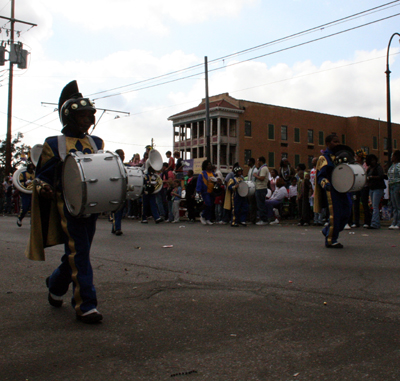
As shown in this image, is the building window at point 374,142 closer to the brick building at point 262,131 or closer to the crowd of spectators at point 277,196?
the brick building at point 262,131

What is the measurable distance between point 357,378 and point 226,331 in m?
1.18

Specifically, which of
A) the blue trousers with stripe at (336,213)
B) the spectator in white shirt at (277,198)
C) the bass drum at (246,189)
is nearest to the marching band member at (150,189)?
the bass drum at (246,189)

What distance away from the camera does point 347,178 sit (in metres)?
8.70

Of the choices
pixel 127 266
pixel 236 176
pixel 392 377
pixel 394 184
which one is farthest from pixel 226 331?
pixel 236 176

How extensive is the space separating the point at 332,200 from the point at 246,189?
6.62 m

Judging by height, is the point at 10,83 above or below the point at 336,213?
above

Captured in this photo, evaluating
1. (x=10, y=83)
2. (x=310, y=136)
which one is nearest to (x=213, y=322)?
(x=10, y=83)

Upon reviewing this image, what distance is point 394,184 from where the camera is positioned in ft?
41.6

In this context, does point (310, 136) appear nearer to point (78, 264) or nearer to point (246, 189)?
point (246, 189)

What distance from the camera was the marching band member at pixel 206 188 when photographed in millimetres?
16312

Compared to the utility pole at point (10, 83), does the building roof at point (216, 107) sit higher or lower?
higher

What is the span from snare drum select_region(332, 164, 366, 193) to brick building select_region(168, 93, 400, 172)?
182 feet

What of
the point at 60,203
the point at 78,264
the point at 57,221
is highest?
the point at 60,203

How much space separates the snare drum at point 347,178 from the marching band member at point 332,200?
0.10m
